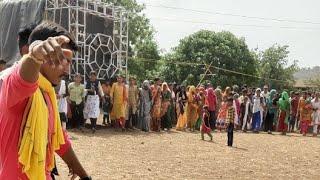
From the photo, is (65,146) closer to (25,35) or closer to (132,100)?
(25,35)

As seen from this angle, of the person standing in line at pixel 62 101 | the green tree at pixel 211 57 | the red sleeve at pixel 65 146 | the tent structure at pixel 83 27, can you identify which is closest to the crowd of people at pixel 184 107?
the person standing in line at pixel 62 101

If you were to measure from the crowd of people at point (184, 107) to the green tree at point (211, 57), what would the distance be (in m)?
15.7

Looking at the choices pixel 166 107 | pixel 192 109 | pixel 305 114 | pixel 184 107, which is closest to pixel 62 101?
pixel 166 107

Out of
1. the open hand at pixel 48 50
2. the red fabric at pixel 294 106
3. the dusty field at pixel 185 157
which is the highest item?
the open hand at pixel 48 50

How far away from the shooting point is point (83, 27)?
15906 millimetres

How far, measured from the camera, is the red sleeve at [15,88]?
192 centimetres

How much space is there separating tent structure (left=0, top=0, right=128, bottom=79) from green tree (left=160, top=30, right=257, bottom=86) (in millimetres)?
16912

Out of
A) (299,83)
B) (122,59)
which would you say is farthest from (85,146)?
(299,83)

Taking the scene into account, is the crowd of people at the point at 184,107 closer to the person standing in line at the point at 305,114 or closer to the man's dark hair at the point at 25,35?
the person standing in line at the point at 305,114

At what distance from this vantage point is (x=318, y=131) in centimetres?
1928

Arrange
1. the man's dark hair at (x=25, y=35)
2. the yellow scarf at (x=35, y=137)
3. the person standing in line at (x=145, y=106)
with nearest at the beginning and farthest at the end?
the yellow scarf at (x=35, y=137) < the man's dark hair at (x=25, y=35) < the person standing in line at (x=145, y=106)

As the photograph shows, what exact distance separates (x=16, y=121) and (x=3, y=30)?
14380mm

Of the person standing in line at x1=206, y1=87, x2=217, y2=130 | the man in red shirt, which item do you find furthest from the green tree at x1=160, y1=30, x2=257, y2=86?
the man in red shirt

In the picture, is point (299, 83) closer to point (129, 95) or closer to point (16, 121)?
point (129, 95)
